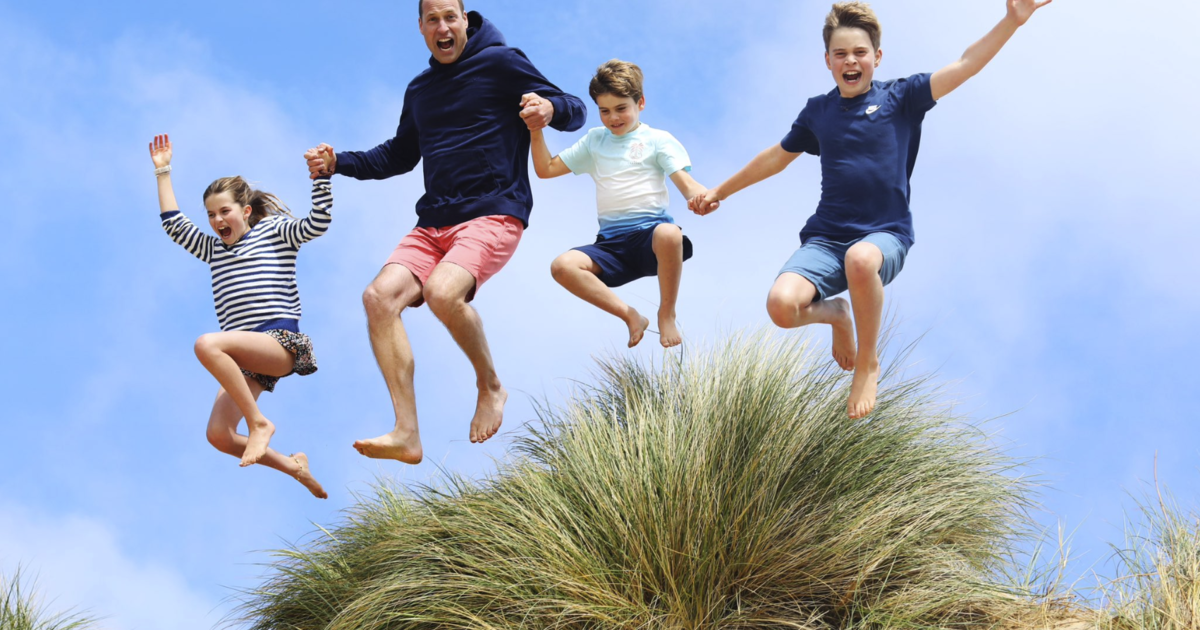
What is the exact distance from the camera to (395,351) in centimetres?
619

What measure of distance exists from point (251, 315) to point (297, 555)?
1525mm

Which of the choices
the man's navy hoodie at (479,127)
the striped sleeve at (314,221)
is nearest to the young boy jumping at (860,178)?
the man's navy hoodie at (479,127)

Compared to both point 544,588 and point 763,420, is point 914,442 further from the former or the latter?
point 544,588

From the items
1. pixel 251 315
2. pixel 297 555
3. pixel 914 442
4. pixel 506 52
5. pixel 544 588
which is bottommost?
pixel 544 588

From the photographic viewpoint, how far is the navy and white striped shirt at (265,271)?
6.49m

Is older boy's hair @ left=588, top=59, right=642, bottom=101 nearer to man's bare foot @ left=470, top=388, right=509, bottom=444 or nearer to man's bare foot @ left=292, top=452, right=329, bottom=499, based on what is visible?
man's bare foot @ left=470, top=388, right=509, bottom=444

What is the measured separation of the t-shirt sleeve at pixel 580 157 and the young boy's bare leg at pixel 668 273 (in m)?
0.63

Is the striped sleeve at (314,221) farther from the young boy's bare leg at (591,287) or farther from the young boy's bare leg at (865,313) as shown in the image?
the young boy's bare leg at (865,313)

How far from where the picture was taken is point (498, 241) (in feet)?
20.6

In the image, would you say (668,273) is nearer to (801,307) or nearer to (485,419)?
(801,307)

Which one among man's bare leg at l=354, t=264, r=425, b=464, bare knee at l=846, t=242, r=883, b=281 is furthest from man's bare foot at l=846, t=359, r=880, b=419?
man's bare leg at l=354, t=264, r=425, b=464

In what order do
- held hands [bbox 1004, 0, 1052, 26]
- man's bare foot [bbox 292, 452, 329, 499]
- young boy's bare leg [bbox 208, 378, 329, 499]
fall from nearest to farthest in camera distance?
held hands [bbox 1004, 0, 1052, 26]
young boy's bare leg [bbox 208, 378, 329, 499]
man's bare foot [bbox 292, 452, 329, 499]

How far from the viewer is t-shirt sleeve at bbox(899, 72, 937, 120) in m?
5.63

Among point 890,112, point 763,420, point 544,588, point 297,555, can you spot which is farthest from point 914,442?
point 297,555
